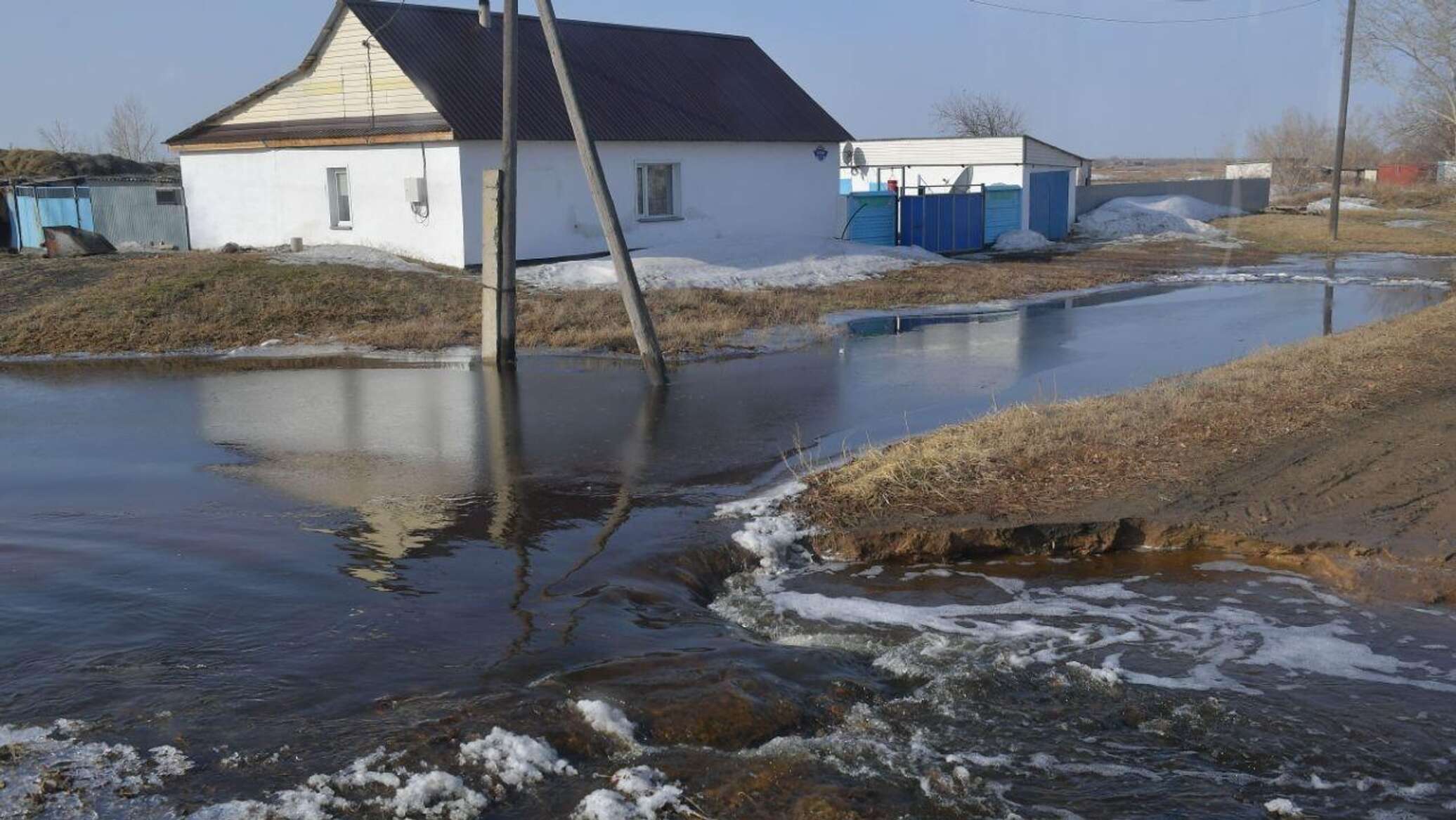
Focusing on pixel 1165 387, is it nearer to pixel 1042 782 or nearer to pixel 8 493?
pixel 1042 782

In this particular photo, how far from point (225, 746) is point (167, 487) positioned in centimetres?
527

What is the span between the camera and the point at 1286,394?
11.8m

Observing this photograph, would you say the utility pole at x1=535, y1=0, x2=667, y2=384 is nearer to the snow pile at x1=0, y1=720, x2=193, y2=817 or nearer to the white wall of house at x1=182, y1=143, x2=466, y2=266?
the snow pile at x1=0, y1=720, x2=193, y2=817

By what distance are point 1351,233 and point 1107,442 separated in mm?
36819

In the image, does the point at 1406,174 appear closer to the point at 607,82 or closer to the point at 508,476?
the point at 607,82

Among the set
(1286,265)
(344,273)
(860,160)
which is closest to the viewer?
(344,273)

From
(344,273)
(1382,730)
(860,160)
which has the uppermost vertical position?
(860,160)

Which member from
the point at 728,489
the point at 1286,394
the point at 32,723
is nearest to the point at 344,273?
the point at 728,489

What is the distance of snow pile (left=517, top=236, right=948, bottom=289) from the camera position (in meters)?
23.8

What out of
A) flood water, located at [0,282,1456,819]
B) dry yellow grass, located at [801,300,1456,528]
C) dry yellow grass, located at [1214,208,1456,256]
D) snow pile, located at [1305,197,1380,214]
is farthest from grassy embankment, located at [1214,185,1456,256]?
flood water, located at [0,282,1456,819]

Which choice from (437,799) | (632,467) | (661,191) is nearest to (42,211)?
(661,191)

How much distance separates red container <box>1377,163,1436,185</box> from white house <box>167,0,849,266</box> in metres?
49.5

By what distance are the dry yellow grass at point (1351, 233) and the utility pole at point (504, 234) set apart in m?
28.0

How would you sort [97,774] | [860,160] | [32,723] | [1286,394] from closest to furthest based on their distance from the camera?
[97,774] → [32,723] → [1286,394] → [860,160]
